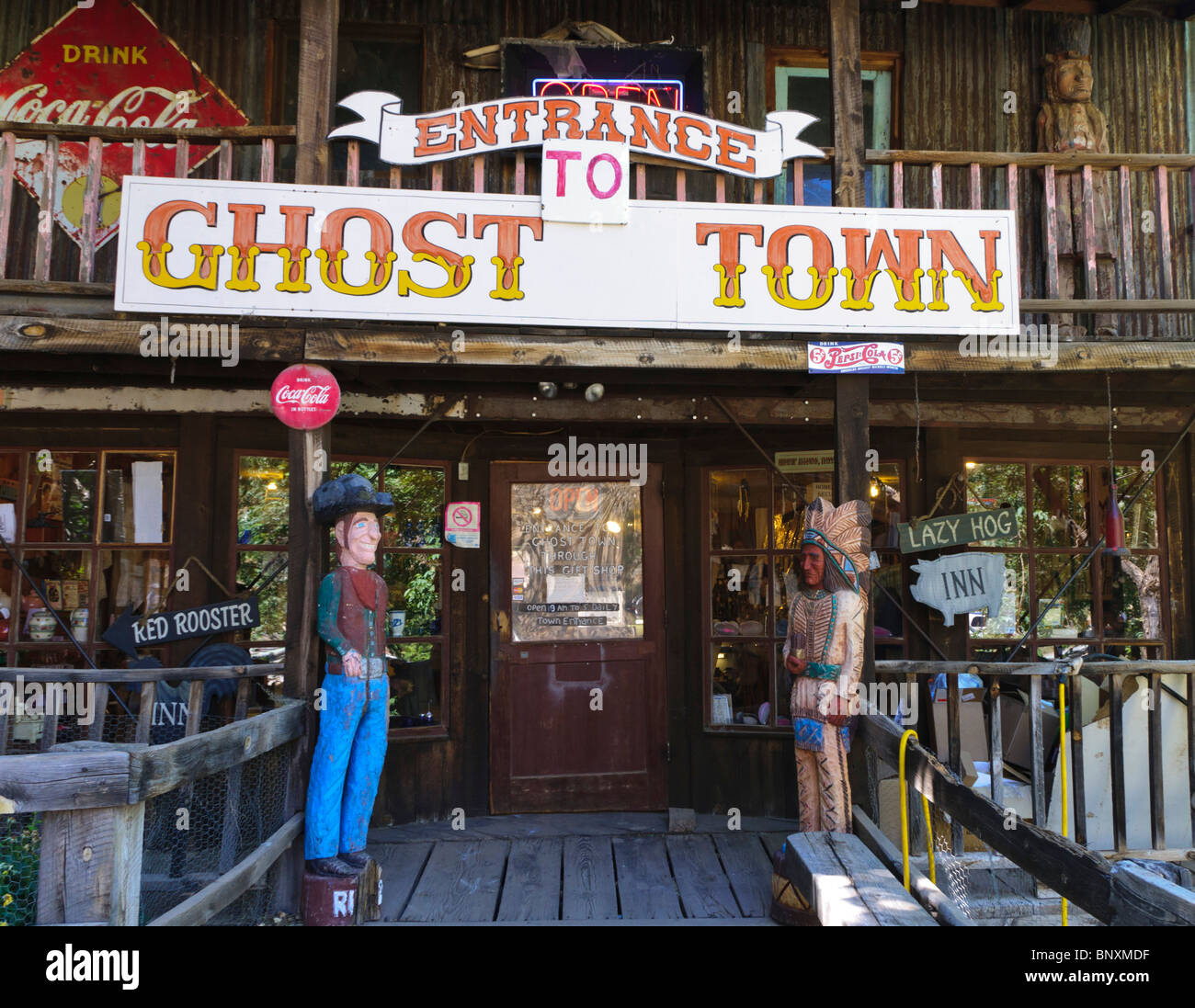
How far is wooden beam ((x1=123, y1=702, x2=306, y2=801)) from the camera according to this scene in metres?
2.68

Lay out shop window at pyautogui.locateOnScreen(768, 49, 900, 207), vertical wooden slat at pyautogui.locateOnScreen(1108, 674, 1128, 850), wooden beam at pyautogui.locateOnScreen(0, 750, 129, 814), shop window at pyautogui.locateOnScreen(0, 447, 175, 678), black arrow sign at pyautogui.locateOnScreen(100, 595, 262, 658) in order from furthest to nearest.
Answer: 1. shop window at pyautogui.locateOnScreen(768, 49, 900, 207)
2. shop window at pyautogui.locateOnScreen(0, 447, 175, 678)
3. black arrow sign at pyautogui.locateOnScreen(100, 595, 262, 658)
4. vertical wooden slat at pyautogui.locateOnScreen(1108, 674, 1128, 850)
5. wooden beam at pyautogui.locateOnScreen(0, 750, 129, 814)

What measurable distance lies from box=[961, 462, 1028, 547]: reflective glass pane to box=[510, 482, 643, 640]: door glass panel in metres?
2.49

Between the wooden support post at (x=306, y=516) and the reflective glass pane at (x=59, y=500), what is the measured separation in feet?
7.55

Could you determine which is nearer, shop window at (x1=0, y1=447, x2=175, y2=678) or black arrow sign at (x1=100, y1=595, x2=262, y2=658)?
black arrow sign at (x1=100, y1=595, x2=262, y2=658)

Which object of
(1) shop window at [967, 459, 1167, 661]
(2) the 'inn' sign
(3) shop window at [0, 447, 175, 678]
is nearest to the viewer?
(3) shop window at [0, 447, 175, 678]

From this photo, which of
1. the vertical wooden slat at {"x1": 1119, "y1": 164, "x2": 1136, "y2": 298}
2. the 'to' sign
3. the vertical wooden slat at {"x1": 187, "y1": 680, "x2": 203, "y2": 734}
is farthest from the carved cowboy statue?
the vertical wooden slat at {"x1": 1119, "y1": 164, "x2": 1136, "y2": 298}

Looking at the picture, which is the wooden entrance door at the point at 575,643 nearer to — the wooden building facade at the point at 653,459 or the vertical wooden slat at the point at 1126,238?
the wooden building facade at the point at 653,459

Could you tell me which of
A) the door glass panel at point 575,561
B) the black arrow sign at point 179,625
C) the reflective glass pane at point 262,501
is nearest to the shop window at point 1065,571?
the door glass panel at point 575,561

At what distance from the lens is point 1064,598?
21.9 feet

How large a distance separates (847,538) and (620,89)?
3944mm

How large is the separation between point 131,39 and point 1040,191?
676 centimetres

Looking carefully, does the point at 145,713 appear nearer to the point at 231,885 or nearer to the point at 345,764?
the point at 345,764

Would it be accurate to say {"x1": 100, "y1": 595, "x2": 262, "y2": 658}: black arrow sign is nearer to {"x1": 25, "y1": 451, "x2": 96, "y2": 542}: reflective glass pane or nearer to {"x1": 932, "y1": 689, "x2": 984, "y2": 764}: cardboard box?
{"x1": 25, "y1": 451, "x2": 96, "y2": 542}: reflective glass pane
